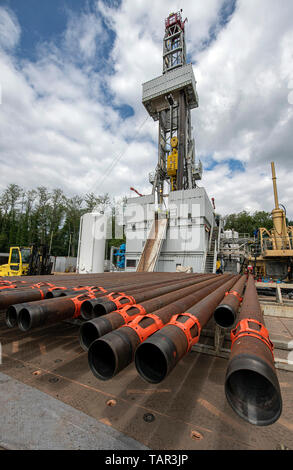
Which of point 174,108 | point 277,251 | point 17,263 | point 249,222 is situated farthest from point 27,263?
point 249,222

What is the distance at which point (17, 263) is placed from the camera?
47.4ft

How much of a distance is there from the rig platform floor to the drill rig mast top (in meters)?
21.9

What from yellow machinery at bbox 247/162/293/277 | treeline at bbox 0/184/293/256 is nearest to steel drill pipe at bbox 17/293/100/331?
yellow machinery at bbox 247/162/293/277

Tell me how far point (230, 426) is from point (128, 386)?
3.87 ft

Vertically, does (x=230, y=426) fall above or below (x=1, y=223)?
below

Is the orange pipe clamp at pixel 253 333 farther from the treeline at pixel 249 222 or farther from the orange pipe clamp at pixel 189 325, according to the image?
the treeline at pixel 249 222

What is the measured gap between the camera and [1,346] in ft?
11.2

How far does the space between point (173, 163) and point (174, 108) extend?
890 centimetres

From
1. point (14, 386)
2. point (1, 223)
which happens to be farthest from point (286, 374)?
point (1, 223)

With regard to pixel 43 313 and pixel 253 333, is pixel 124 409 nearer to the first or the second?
pixel 43 313

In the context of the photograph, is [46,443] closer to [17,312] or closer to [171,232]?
[17,312]

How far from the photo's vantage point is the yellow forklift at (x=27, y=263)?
46.1ft

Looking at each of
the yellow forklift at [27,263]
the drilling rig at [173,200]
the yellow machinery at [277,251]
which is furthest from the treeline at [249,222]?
the yellow forklift at [27,263]

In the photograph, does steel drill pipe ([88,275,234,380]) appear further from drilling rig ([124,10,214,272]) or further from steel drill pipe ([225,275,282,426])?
drilling rig ([124,10,214,272])
